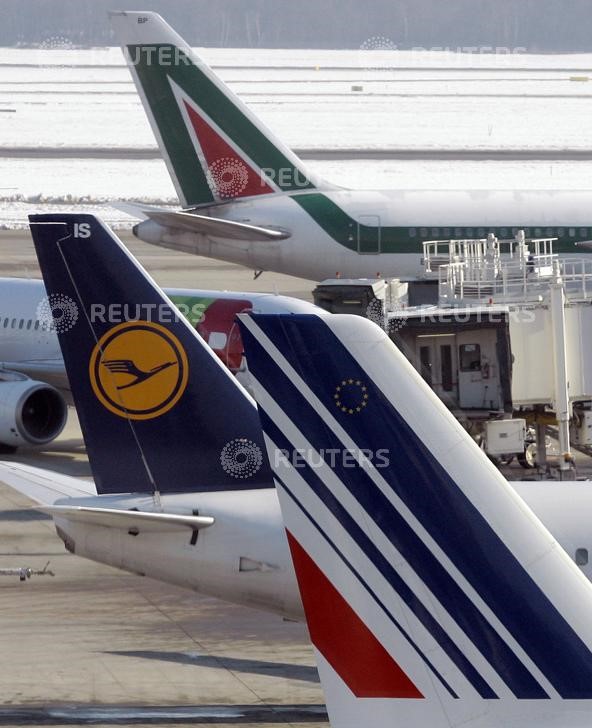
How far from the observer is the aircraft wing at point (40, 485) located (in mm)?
15211

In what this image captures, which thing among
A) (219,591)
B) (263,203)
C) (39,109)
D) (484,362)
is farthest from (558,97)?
(219,591)

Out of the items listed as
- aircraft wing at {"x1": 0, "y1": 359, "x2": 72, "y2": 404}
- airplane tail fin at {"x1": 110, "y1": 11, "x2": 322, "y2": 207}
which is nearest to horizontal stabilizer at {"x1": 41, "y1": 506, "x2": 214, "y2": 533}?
aircraft wing at {"x1": 0, "y1": 359, "x2": 72, "y2": 404}

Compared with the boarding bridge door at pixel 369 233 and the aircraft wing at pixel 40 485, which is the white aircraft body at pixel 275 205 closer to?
the boarding bridge door at pixel 369 233

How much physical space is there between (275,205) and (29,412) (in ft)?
41.4

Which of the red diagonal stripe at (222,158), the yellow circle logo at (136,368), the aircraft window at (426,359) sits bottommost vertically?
the aircraft window at (426,359)

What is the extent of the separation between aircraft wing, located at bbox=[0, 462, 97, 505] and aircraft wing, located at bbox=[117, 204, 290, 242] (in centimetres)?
2226

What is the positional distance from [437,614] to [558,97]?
463 feet

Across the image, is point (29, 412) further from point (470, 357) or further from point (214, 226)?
point (214, 226)

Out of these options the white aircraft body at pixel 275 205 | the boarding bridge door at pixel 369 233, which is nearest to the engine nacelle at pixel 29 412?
the white aircraft body at pixel 275 205

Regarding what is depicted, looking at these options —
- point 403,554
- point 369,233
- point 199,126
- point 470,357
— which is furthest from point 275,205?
point 403,554

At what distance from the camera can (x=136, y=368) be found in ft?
52.0

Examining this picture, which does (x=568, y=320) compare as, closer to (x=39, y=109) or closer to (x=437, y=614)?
(x=437, y=614)

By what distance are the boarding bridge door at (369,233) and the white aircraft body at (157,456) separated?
2383 cm

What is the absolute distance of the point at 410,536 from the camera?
884 cm
